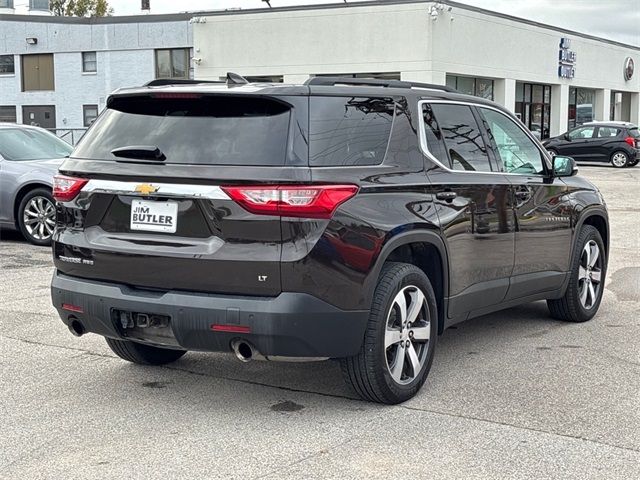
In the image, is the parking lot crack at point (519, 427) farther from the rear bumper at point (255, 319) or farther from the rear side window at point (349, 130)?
the rear side window at point (349, 130)

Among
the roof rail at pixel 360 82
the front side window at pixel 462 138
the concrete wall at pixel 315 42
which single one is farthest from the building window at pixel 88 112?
the roof rail at pixel 360 82

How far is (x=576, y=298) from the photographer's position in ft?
23.1

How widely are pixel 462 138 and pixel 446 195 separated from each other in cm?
61

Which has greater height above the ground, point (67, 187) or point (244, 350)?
point (67, 187)

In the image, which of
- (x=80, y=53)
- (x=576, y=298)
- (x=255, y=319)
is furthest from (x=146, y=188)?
(x=80, y=53)

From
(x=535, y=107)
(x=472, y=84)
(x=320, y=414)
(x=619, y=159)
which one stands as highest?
(x=472, y=84)

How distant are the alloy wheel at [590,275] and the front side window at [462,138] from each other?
5.48 feet

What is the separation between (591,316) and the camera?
734cm

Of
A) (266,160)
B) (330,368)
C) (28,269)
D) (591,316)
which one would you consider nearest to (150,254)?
(266,160)

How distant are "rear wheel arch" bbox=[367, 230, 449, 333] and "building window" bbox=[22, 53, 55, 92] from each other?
4117 cm

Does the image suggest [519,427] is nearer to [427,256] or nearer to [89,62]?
[427,256]

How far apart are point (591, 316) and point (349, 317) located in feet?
11.2

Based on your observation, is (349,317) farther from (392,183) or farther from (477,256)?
(477,256)

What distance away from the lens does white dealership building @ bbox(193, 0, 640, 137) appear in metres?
31.6
